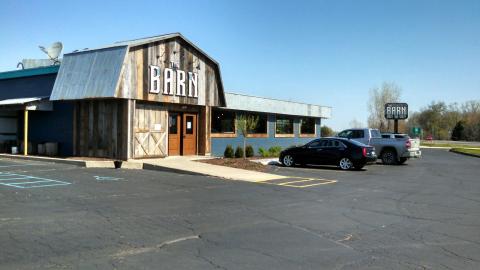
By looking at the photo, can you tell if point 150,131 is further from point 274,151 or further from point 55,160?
point 274,151

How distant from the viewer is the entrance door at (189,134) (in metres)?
24.4

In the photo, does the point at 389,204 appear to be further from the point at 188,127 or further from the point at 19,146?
the point at 19,146

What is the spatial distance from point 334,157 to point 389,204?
33.7ft

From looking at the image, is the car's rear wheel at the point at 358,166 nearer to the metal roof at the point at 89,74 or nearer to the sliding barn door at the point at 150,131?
the sliding barn door at the point at 150,131

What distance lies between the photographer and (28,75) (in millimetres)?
25234

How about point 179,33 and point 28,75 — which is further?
point 28,75

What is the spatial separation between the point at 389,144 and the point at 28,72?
19.8 m

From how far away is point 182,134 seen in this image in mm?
24344

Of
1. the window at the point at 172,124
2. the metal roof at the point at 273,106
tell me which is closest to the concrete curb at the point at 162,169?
the window at the point at 172,124

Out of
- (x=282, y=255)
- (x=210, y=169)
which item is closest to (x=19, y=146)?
(x=210, y=169)

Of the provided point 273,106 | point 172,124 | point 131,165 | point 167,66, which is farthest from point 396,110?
point 131,165

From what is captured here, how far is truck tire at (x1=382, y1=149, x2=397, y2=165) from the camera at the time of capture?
26.6 metres

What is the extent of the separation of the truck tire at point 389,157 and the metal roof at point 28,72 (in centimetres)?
1786

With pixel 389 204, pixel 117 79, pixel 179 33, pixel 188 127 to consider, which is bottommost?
pixel 389 204
